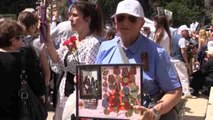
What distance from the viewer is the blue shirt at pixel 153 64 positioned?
9.80 feet

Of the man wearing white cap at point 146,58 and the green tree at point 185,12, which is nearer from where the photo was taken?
the man wearing white cap at point 146,58

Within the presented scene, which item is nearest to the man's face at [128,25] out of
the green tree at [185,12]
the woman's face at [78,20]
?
the woman's face at [78,20]

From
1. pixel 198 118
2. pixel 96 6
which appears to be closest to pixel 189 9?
pixel 198 118

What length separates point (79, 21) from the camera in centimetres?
421

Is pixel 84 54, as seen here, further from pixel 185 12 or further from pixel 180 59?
pixel 185 12

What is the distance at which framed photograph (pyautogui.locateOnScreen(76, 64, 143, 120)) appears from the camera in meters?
2.83

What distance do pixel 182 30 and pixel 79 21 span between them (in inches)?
437

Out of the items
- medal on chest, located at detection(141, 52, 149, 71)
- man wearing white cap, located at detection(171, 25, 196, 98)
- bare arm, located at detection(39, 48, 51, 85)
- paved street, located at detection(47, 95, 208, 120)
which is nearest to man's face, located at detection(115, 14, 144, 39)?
medal on chest, located at detection(141, 52, 149, 71)

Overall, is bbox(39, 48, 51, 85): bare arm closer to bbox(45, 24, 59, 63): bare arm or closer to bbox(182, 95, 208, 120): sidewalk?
bbox(45, 24, 59, 63): bare arm

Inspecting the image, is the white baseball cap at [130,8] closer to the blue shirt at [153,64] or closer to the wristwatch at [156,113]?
the blue shirt at [153,64]

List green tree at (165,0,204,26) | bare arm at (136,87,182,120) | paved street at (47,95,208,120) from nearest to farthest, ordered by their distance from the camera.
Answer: bare arm at (136,87,182,120), paved street at (47,95,208,120), green tree at (165,0,204,26)

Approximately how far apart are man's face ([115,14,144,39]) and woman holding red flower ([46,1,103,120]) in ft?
3.53

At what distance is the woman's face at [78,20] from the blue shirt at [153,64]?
1.16 metres

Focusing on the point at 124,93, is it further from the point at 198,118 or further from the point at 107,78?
the point at 198,118
